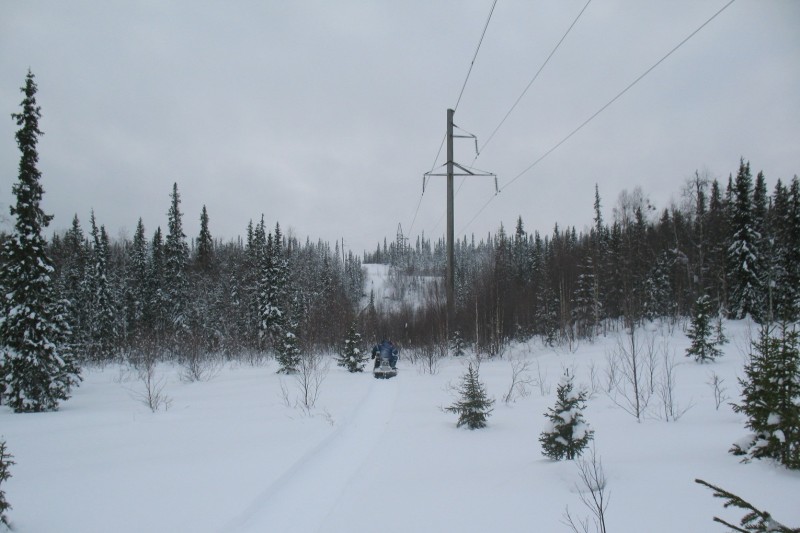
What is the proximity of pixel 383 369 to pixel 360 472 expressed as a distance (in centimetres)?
1263

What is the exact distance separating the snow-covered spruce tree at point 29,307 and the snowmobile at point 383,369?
11994mm

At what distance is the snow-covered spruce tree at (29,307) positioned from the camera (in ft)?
43.9

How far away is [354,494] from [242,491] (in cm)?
151

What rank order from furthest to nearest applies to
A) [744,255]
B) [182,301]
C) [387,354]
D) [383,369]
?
1. [182,301]
2. [744,255]
3. [387,354]
4. [383,369]

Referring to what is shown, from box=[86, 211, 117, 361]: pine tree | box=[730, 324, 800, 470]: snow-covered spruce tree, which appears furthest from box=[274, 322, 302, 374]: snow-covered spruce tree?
box=[86, 211, 117, 361]: pine tree

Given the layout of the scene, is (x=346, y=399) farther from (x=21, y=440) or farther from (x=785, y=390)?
(x=785, y=390)

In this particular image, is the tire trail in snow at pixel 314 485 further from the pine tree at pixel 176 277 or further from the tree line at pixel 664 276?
the pine tree at pixel 176 277

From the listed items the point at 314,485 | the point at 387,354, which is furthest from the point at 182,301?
the point at 314,485

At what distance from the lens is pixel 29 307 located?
14.0 m

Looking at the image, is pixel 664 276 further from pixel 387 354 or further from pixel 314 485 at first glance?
pixel 314 485

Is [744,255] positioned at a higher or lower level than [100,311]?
higher

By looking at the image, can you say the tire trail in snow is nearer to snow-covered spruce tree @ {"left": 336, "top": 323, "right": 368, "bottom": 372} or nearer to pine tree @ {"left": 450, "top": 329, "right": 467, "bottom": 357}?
snow-covered spruce tree @ {"left": 336, "top": 323, "right": 368, "bottom": 372}

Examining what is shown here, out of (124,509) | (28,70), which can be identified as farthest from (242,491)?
(28,70)

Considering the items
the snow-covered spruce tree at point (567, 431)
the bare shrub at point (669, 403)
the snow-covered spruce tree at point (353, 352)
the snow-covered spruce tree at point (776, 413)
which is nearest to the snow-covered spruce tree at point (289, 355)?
the snow-covered spruce tree at point (353, 352)
